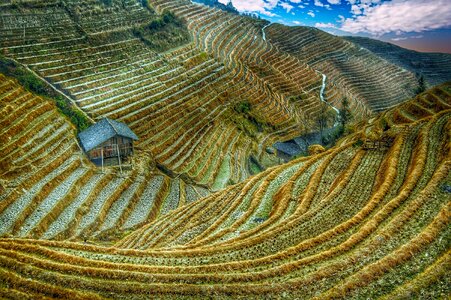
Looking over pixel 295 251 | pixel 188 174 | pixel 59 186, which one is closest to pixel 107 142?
pixel 59 186

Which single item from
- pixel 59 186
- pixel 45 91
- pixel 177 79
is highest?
pixel 45 91

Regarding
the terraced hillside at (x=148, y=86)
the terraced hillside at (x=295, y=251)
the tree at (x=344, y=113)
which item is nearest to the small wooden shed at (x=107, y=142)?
the terraced hillside at (x=148, y=86)

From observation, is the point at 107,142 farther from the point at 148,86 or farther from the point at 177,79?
the point at 177,79

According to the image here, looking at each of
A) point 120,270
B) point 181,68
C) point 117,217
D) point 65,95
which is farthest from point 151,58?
point 120,270

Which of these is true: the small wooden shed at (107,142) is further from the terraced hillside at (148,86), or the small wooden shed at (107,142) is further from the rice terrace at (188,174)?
the terraced hillside at (148,86)

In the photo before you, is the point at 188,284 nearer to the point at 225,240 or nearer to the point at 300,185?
the point at 225,240

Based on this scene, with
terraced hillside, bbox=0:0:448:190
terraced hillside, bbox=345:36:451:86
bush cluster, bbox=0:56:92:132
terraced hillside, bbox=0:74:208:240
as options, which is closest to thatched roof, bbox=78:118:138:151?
terraced hillside, bbox=0:74:208:240
